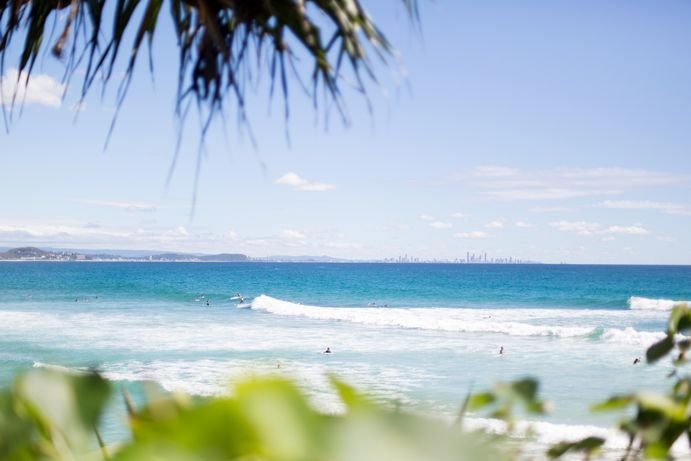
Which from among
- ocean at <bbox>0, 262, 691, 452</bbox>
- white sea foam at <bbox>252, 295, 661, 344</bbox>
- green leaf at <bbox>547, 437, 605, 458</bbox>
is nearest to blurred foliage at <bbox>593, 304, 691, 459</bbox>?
green leaf at <bbox>547, 437, 605, 458</bbox>

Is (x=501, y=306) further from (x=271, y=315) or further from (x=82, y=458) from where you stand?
(x=82, y=458)

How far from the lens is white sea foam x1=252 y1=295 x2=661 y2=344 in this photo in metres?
24.3

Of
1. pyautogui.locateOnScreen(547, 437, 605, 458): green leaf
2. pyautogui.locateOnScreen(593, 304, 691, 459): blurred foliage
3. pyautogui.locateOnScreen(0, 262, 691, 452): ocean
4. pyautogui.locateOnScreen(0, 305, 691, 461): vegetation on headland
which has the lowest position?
pyautogui.locateOnScreen(0, 262, 691, 452): ocean

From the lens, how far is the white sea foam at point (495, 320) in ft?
79.8

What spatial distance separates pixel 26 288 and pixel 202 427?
2281 inches

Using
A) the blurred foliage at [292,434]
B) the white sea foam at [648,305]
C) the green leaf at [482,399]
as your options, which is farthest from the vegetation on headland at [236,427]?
the white sea foam at [648,305]

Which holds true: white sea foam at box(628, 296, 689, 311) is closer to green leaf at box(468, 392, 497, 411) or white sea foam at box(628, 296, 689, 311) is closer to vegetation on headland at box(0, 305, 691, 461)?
green leaf at box(468, 392, 497, 411)

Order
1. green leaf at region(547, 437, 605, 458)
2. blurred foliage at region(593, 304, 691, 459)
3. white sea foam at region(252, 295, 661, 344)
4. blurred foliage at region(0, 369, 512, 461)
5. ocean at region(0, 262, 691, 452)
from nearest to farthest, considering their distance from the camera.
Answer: blurred foliage at region(0, 369, 512, 461)
blurred foliage at region(593, 304, 691, 459)
green leaf at region(547, 437, 605, 458)
ocean at region(0, 262, 691, 452)
white sea foam at region(252, 295, 661, 344)

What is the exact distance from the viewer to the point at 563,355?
20062 mm

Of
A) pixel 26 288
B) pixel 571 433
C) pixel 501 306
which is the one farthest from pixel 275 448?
pixel 26 288

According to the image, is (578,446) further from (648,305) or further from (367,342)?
(648,305)

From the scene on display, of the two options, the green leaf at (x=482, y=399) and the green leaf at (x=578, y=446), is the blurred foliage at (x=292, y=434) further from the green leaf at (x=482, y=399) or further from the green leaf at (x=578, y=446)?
the green leaf at (x=578, y=446)

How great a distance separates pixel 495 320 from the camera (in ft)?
103

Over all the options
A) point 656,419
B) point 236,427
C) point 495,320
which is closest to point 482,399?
point 656,419
